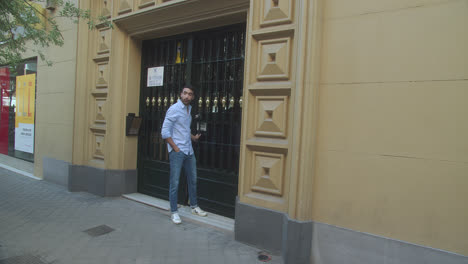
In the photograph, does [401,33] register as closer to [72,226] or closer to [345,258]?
[345,258]

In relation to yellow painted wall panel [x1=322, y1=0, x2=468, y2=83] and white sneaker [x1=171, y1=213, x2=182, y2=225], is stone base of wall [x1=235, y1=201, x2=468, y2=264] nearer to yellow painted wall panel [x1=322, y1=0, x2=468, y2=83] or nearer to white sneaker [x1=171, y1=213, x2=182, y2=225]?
white sneaker [x1=171, y1=213, x2=182, y2=225]

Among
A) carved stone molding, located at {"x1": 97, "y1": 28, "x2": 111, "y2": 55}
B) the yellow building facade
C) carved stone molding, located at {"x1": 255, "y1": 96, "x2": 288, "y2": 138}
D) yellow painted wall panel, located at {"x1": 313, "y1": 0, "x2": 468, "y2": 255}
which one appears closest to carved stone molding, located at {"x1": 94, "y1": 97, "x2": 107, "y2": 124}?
carved stone molding, located at {"x1": 97, "y1": 28, "x2": 111, "y2": 55}

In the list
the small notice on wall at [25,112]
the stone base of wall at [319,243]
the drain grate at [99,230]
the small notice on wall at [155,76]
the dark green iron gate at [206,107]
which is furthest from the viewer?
the small notice on wall at [25,112]

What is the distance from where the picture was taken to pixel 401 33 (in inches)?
113

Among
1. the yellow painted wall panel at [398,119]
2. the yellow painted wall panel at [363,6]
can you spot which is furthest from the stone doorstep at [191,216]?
the yellow painted wall panel at [363,6]

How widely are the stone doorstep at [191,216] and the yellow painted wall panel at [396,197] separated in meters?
1.52

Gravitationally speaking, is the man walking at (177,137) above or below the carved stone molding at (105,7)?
below

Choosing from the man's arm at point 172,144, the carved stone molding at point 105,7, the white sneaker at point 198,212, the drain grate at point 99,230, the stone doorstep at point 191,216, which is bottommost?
→ the drain grate at point 99,230

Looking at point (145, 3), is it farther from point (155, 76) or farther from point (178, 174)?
point (178, 174)

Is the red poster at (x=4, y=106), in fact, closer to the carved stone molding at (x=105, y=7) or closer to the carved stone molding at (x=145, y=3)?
the carved stone molding at (x=105, y=7)

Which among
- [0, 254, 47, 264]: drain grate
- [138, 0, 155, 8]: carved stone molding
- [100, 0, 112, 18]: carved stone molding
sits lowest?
[0, 254, 47, 264]: drain grate

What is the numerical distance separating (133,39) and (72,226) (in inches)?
143

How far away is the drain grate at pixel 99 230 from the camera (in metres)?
4.00

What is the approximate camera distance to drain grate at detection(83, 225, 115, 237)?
158 inches
